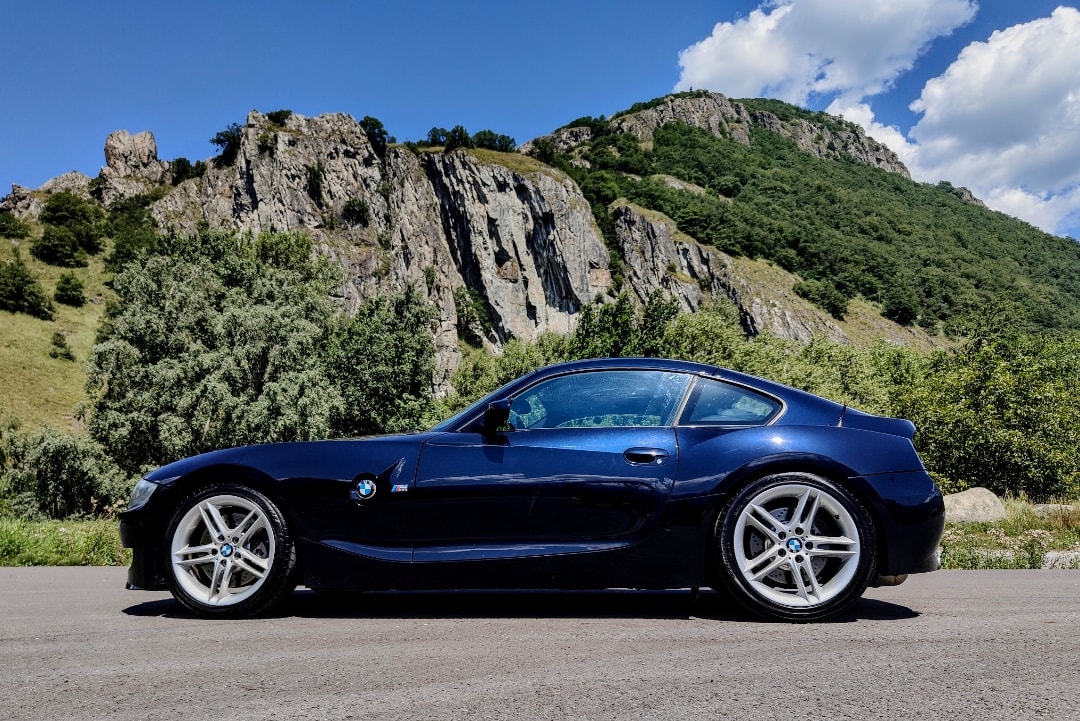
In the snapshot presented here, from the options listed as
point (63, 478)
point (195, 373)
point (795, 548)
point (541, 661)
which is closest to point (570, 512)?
point (541, 661)

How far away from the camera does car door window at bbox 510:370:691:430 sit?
383 cm

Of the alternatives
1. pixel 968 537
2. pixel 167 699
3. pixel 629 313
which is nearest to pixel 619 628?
pixel 167 699

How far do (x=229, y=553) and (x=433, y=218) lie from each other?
4003 inches

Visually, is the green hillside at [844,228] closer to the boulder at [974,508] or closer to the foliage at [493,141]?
the foliage at [493,141]

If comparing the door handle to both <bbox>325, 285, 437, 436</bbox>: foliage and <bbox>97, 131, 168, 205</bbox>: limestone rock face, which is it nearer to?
<bbox>325, 285, 437, 436</bbox>: foliage

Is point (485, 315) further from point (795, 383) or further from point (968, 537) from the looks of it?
point (968, 537)

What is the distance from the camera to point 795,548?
11.3 ft

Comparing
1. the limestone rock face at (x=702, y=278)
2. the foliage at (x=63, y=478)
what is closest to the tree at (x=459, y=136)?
the limestone rock face at (x=702, y=278)

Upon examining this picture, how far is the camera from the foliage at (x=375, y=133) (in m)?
113

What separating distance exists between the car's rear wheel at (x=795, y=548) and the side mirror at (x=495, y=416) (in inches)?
46.3

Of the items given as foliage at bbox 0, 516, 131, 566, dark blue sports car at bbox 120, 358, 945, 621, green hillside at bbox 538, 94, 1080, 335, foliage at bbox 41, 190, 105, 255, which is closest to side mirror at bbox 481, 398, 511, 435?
dark blue sports car at bbox 120, 358, 945, 621

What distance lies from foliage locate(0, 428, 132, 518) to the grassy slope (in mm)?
10155

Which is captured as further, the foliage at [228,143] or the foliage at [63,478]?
the foliage at [228,143]

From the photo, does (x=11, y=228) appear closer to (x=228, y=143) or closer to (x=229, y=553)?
(x=228, y=143)
